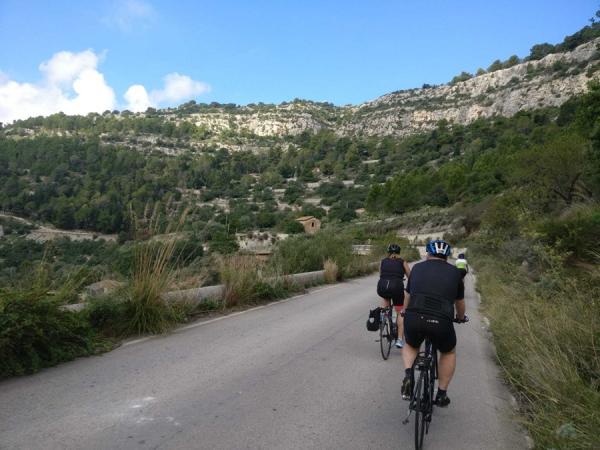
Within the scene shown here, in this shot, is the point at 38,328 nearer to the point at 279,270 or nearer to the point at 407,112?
the point at 279,270

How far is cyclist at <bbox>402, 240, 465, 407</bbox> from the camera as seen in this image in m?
4.11

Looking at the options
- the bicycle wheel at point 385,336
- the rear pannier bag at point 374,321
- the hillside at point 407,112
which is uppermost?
the hillside at point 407,112

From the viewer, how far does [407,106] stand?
159 metres

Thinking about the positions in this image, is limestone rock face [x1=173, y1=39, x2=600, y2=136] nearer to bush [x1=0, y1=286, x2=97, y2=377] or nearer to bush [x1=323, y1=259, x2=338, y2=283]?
bush [x1=323, y1=259, x2=338, y2=283]

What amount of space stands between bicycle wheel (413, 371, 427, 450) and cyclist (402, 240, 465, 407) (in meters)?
0.14

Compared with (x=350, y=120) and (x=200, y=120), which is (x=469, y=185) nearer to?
(x=350, y=120)

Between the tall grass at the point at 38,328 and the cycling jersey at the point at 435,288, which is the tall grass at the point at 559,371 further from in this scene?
the tall grass at the point at 38,328

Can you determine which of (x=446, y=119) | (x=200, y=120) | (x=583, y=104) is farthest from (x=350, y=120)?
(x=583, y=104)

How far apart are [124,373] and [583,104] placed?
24.2m

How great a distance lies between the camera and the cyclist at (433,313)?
4113mm

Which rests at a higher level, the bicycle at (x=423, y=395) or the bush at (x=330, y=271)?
the bicycle at (x=423, y=395)

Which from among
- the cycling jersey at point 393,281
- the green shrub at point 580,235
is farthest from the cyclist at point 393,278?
the green shrub at point 580,235

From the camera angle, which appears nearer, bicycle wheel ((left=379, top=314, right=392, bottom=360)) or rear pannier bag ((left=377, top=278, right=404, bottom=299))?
bicycle wheel ((left=379, top=314, right=392, bottom=360))

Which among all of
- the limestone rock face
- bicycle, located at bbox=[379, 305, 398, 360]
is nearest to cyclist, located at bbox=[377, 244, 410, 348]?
bicycle, located at bbox=[379, 305, 398, 360]
